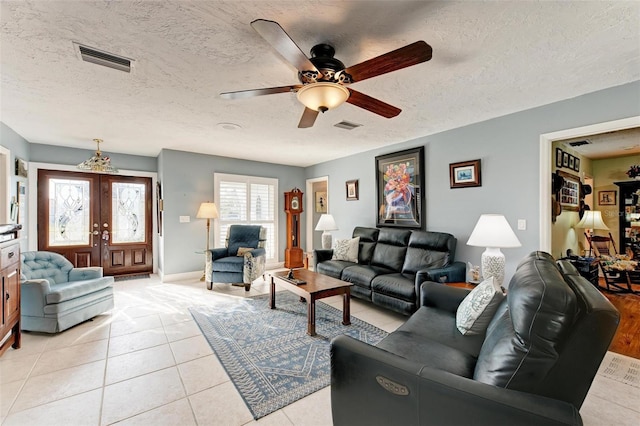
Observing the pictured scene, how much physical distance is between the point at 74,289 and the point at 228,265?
6.08ft

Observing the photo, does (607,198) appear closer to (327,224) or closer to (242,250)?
(327,224)

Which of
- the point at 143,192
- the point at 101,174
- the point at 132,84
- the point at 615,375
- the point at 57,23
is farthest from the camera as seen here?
the point at 143,192

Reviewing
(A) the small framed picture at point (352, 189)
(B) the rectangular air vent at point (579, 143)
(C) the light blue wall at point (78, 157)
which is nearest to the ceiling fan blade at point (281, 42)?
(A) the small framed picture at point (352, 189)

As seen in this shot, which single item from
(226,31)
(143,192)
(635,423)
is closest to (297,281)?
(226,31)

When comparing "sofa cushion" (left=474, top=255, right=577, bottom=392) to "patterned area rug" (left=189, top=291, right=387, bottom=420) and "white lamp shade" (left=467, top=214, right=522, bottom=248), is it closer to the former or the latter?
"patterned area rug" (left=189, top=291, right=387, bottom=420)

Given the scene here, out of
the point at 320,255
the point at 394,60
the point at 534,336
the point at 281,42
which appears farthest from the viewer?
the point at 320,255

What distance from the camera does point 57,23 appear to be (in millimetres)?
1646

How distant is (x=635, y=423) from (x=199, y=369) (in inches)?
118

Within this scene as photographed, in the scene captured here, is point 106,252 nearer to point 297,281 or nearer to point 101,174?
point 101,174

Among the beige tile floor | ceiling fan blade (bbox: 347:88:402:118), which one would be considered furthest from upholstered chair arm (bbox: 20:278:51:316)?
ceiling fan blade (bbox: 347:88:402:118)

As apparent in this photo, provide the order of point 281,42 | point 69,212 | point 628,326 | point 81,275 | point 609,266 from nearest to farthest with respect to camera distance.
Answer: point 281,42 → point 628,326 → point 81,275 → point 609,266 → point 69,212

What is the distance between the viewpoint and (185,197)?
5.15 m

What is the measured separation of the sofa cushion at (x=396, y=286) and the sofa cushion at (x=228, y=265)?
2.14 meters

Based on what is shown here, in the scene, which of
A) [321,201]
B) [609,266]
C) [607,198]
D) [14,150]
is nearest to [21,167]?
[14,150]
